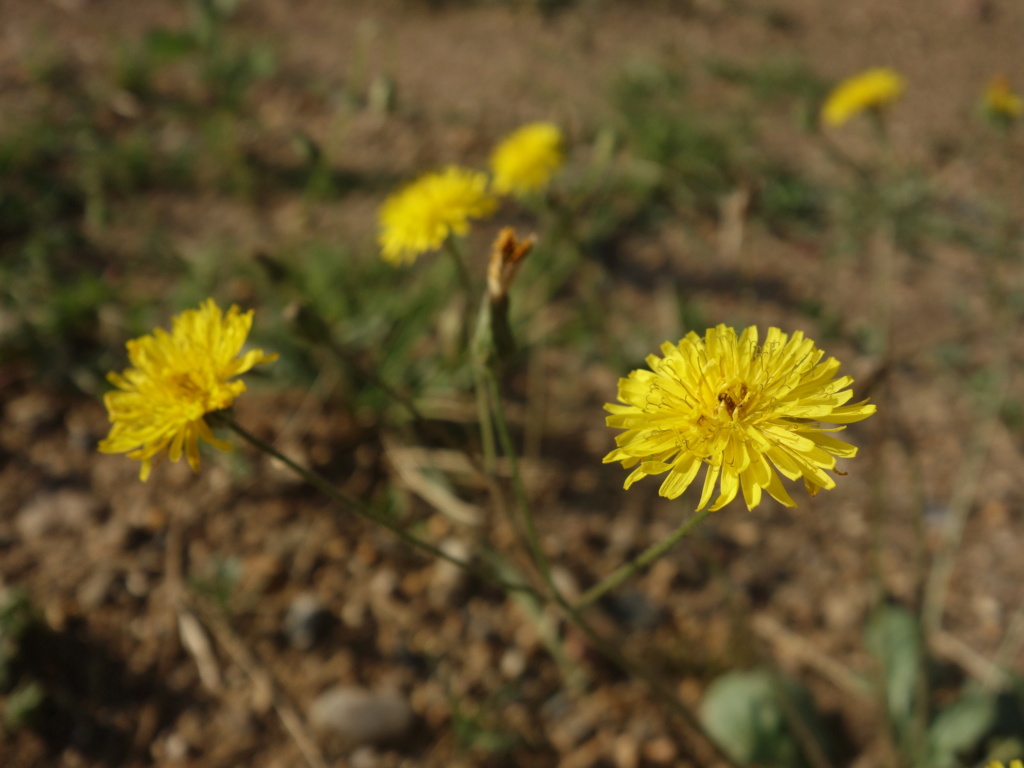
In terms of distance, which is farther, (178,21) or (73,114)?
(178,21)

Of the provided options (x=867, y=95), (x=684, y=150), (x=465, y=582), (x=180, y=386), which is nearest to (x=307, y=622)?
(x=465, y=582)

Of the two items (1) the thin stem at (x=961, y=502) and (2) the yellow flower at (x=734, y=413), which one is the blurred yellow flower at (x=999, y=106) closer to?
(1) the thin stem at (x=961, y=502)

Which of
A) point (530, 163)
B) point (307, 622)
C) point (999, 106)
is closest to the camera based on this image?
point (307, 622)

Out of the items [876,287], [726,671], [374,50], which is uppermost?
[374,50]

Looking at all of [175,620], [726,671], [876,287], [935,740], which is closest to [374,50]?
[876,287]

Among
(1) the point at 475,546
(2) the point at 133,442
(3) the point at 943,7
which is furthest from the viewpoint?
(3) the point at 943,7

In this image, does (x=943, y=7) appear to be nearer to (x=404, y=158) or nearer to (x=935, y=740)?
(x=404, y=158)

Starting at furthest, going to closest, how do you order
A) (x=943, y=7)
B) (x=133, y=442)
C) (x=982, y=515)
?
1. (x=943, y=7)
2. (x=982, y=515)
3. (x=133, y=442)

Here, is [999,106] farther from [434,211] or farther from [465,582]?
[465,582]
